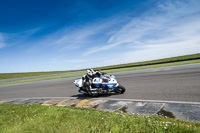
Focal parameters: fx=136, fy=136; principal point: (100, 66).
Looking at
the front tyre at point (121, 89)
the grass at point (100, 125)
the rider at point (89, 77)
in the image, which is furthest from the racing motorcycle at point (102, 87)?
the grass at point (100, 125)

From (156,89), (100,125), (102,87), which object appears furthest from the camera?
(102,87)

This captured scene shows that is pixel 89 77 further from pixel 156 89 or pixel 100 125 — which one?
pixel 100 125

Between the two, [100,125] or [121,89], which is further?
[121,89]

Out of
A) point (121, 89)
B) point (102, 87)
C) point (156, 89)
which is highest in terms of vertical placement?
point (102, 87)

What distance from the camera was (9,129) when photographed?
4.09 meters

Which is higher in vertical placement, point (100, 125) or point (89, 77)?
point (89, 77)

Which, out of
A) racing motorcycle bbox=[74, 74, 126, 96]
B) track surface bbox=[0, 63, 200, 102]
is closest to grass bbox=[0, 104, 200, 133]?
track surface bbox=[0, 63, 200, 102]

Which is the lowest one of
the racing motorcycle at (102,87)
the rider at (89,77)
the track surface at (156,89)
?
the track surface at (156,89)

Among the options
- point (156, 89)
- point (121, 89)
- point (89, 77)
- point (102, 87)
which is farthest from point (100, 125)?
point (156, 89)

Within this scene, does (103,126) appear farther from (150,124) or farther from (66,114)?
(66,114)

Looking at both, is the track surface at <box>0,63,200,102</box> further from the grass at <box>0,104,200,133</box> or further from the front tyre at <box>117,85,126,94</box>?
the grass at <box>0,104,200,133</box>

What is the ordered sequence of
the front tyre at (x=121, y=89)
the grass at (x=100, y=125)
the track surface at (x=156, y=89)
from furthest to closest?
the front tyre at (x=121, y=89) < the track surface at (x=156, y=89) < the grass at (x=100, y=125)

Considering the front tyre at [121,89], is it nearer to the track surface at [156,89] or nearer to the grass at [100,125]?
the track surface at [156,89]

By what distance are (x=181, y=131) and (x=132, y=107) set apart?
8.37 ft
